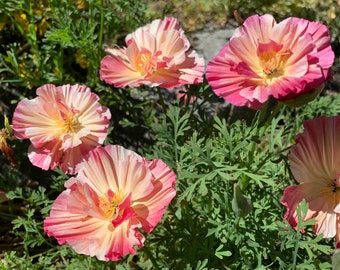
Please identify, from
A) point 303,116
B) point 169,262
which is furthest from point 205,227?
Result: point 303,116

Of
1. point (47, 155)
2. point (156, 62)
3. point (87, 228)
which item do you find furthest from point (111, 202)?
point (156, 62)

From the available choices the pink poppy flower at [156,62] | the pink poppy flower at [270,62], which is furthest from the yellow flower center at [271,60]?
the pink poppy flower at [156,62]

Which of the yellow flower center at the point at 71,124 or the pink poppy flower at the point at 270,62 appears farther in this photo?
the yellow flower center at the point at 71,124

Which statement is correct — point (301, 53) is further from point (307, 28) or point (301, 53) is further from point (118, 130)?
point (118, 130)

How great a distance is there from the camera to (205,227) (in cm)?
163

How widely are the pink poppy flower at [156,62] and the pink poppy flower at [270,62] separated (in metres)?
0.25

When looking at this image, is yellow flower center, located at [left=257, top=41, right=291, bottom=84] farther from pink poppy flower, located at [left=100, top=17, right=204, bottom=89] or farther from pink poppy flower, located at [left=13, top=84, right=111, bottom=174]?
pink poppy flower, located at [left=13, top=84, right=111, bottom=174]

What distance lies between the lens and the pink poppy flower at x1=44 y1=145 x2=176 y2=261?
1.20 meters

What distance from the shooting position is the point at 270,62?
1.21 m

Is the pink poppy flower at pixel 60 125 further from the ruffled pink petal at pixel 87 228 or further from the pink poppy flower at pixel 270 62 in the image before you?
the pink poppy flower at pixel 270 62

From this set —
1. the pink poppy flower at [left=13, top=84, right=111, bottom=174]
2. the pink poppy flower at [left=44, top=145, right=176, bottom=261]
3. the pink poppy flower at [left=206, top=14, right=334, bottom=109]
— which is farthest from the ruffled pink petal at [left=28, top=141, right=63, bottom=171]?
the pink poppy flower at [left=206, top=14, right=334, bottom=109]

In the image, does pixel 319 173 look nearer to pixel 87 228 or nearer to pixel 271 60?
pixel 271 60

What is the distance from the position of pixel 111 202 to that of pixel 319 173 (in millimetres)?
476

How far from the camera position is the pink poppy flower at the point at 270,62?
1139mm
